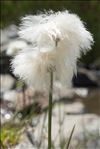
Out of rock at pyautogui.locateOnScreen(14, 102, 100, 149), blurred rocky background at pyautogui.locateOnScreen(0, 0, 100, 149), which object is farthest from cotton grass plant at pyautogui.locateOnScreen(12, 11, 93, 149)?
rock at pyautogui.locateOnScreen(14, 102, 100, 149)

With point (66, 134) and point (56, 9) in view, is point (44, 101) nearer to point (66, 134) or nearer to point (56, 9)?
point (66, 134)

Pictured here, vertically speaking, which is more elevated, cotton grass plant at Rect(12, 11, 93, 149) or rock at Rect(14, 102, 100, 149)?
cotton grass plant at Rect(12, 11, 93, 149)

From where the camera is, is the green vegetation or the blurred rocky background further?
the green vegetation

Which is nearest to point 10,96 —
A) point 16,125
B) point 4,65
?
point 4,65

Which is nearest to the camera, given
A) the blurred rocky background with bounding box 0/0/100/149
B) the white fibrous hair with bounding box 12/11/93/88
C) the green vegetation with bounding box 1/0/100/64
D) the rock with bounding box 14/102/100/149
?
the white fibrous hair with bounding box 12/11/93/88

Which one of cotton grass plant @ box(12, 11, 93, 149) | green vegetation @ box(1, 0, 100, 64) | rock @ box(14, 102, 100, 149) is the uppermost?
green vegetation @ box(1, 0, 100, 64)

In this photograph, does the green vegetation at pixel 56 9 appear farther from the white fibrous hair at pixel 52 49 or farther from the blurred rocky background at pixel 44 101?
the white fibrous hair at pixel 52 49

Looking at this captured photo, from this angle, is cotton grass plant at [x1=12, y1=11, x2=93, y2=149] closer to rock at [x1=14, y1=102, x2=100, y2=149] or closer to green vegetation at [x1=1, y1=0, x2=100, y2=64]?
A: rock at [x1=14, y1=102, x2=100, y2=149]
